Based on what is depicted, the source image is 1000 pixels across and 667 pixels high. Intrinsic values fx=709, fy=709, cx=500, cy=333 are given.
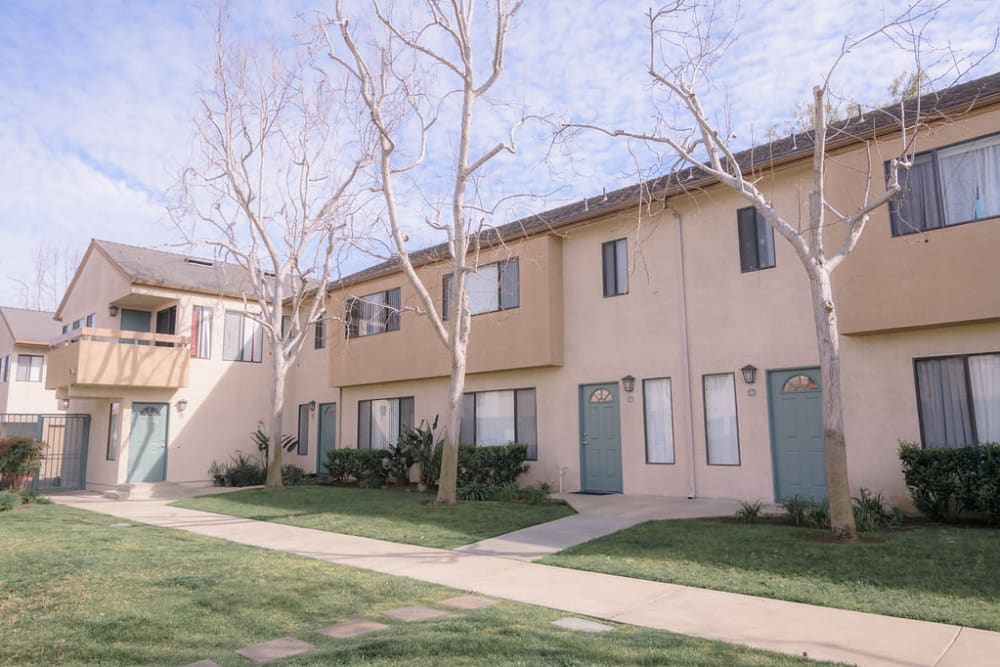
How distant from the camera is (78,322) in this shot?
976 inches

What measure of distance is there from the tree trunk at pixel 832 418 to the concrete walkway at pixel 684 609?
2.63 m

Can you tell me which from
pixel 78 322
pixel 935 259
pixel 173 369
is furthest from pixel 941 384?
pixel 78 322

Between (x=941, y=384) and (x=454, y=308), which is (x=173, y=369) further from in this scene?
(x=941, y=384)

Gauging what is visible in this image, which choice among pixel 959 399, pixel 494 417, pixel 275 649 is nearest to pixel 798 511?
pixel 959 399

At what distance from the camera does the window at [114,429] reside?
2064 cm

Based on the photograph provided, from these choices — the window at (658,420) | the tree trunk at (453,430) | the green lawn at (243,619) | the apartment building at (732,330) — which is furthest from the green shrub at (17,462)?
the window at (658,420)

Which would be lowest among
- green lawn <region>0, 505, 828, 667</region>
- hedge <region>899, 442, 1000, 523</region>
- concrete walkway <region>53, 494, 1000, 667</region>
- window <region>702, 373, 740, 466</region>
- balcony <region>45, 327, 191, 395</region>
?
concrete walkway <region>53, 494, 1000, 667</region>

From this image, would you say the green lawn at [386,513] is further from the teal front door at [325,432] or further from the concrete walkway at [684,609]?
the teal front door at [325,432]

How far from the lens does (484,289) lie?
680 inches

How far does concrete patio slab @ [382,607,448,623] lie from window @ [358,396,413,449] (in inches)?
493

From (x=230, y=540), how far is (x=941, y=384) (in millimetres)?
10884

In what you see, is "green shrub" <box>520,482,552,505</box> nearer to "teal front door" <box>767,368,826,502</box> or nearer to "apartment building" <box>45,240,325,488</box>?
"teal front door" <box>767,368,826,502</box>

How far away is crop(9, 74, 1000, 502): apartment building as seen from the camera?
10.5m

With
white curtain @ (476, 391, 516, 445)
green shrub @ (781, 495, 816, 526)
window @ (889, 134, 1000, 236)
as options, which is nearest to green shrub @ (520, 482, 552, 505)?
white curtain @ (476, 391, 516, 445)
